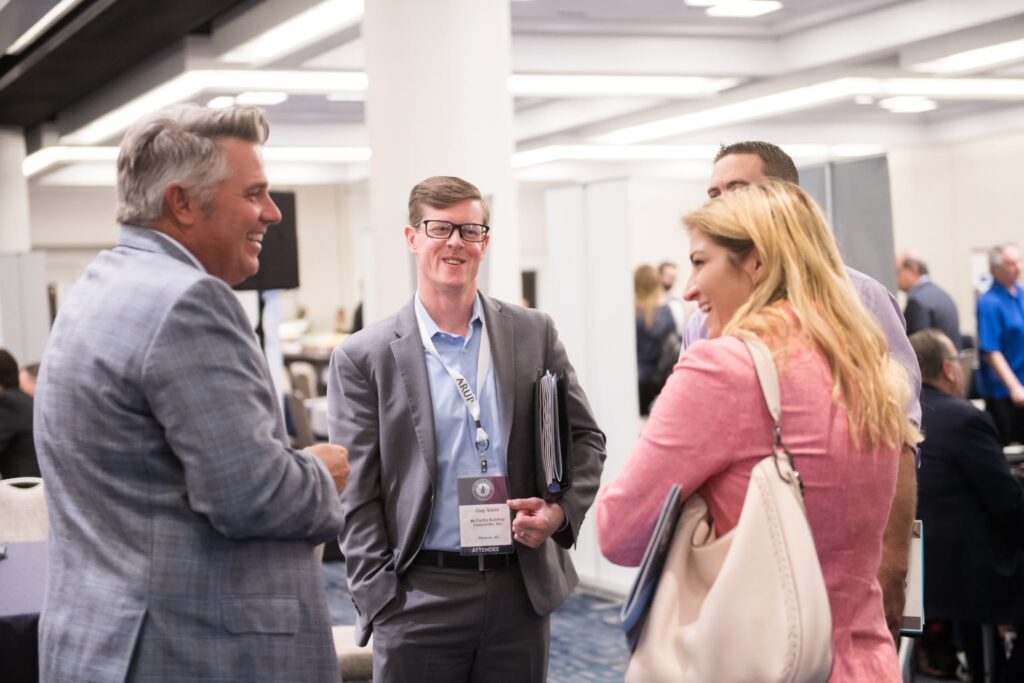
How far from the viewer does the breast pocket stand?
173 centimetres

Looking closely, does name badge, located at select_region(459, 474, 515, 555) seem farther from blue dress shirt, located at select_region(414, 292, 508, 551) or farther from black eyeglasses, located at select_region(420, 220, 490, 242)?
black eyeglasses, located at select_region(420, 220, 490, 242)

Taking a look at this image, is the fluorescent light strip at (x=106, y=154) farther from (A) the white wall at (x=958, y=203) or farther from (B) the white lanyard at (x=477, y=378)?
(B) the white lanyard at (x=477, y=378)

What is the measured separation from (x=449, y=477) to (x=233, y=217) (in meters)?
Answer: 0.95

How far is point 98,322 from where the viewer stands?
5.63 ft

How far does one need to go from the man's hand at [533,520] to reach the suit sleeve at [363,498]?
0.29 meters

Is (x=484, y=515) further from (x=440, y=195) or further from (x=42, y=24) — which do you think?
Answer: (x=42, y=24)

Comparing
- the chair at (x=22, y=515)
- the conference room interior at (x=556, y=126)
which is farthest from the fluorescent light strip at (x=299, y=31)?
the chair at (x=22, y=515)

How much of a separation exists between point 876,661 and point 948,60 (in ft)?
27.3

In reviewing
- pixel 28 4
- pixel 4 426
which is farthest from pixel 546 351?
pixel 28 4

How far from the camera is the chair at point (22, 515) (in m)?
4.11

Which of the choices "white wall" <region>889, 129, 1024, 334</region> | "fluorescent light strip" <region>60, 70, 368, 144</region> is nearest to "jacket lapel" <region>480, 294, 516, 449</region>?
"fluorescent light strip" <region>60, 70, 368, 144</region>

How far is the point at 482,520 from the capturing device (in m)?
2.53

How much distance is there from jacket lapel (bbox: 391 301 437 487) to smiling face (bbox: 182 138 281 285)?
2.54 feet

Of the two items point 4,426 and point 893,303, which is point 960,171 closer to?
point 4,426
